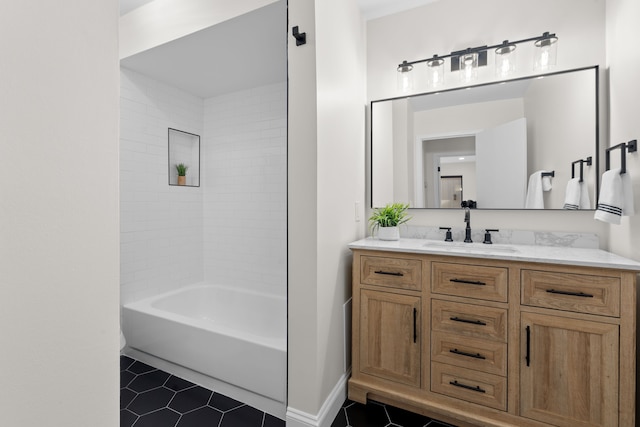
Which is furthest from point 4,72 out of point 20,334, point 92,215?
point 20,334

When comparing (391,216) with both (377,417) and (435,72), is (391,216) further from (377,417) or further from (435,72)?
(377,417)

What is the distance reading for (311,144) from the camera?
1.60m

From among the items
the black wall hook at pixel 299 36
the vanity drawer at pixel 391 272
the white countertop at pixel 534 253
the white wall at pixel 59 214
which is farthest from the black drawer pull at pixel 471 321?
the black wall hook at pixel 299 36

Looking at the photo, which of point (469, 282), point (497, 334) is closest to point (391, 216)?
point (469, 282)

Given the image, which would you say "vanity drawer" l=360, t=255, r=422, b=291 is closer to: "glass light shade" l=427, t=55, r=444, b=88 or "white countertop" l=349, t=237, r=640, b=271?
"white countertop" l=349, t=237, r=640, b=271

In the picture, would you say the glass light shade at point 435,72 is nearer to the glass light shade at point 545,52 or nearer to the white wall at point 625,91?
the glass light shade at point 545,52

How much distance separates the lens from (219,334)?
76.3 inches

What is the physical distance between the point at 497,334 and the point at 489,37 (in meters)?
1.91

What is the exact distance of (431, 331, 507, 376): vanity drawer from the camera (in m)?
1.57

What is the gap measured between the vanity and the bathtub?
1.80 feet

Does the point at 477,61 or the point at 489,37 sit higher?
the point at 489,37

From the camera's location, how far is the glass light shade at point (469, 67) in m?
2.10

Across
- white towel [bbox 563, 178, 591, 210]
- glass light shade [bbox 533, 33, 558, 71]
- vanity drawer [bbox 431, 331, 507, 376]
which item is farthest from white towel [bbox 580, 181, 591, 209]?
vanity drawer [bbox 431, 331, 507, 376]

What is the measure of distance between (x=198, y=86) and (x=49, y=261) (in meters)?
2.94
